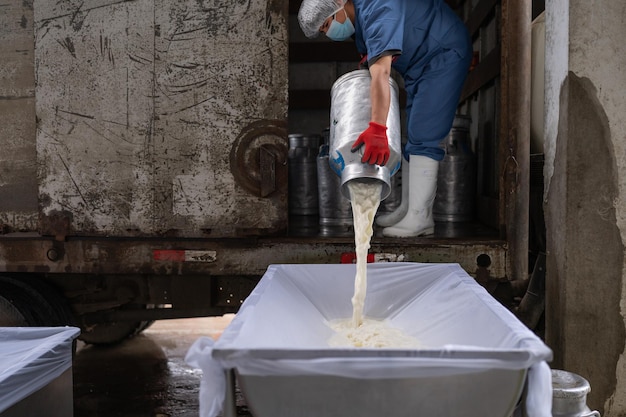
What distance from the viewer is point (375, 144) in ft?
8.75

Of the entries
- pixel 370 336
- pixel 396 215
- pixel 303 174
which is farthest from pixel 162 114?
pixel 370 336

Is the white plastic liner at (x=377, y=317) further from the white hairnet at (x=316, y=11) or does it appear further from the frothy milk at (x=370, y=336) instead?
the white hairnet at (x=316, y=11)

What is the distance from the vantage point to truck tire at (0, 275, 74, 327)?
3.40 m

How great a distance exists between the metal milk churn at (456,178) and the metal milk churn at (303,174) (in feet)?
3.02

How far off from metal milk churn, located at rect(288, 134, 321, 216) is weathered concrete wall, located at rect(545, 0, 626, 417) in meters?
1.87

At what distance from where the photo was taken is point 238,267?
3209 mm

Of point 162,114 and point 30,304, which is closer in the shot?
point 162,114

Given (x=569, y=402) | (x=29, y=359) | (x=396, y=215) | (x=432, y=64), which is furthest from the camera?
(x=396, y=215)

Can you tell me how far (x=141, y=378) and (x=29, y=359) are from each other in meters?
2.55

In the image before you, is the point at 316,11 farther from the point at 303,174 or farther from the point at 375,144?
the point at 303,174

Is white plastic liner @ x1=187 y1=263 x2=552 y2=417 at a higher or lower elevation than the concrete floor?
higher

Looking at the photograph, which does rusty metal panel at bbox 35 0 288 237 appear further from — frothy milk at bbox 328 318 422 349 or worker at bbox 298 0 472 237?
frothy milk at bbox 328 318 422 349

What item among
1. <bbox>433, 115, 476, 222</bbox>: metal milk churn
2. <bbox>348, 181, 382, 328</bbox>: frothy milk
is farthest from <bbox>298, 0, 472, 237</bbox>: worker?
<bbox>348, 181, 382, 328</bbox>: frothy milk

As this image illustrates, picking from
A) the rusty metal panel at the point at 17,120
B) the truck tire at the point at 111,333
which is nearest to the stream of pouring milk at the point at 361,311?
the rusty metal panel at the point at 17,120
